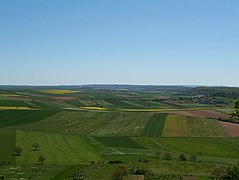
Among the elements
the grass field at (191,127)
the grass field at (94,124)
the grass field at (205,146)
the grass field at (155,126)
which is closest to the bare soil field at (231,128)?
the grass field at (191,127)

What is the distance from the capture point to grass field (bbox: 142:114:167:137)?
84875 mm

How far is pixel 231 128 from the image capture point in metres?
90.4

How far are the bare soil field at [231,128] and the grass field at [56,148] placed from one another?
111 ft

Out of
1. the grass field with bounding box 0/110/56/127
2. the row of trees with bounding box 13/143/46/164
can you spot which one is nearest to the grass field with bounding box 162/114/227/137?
the row of trees with bounding box 13/143/46/164

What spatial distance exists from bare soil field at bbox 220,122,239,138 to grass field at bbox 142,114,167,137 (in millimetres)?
15672

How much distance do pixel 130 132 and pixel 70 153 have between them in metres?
26.0

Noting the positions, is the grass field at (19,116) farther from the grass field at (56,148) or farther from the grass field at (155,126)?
the grass field at (155,126)

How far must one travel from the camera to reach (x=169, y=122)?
99000 millimetres

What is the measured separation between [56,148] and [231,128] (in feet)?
152

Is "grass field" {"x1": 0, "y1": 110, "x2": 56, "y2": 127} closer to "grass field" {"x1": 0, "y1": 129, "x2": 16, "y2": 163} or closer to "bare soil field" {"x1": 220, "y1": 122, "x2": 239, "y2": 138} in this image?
"grass field" {"x1": 0, "y1": 129, "x2": 16, "y2": 163}

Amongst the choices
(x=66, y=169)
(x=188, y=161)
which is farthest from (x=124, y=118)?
(x=66, y=169)

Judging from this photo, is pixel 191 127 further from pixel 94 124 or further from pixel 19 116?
pixel 19 116

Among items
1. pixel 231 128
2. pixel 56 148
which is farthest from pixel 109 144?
pixel 231 128

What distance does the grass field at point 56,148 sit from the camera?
187 ft
